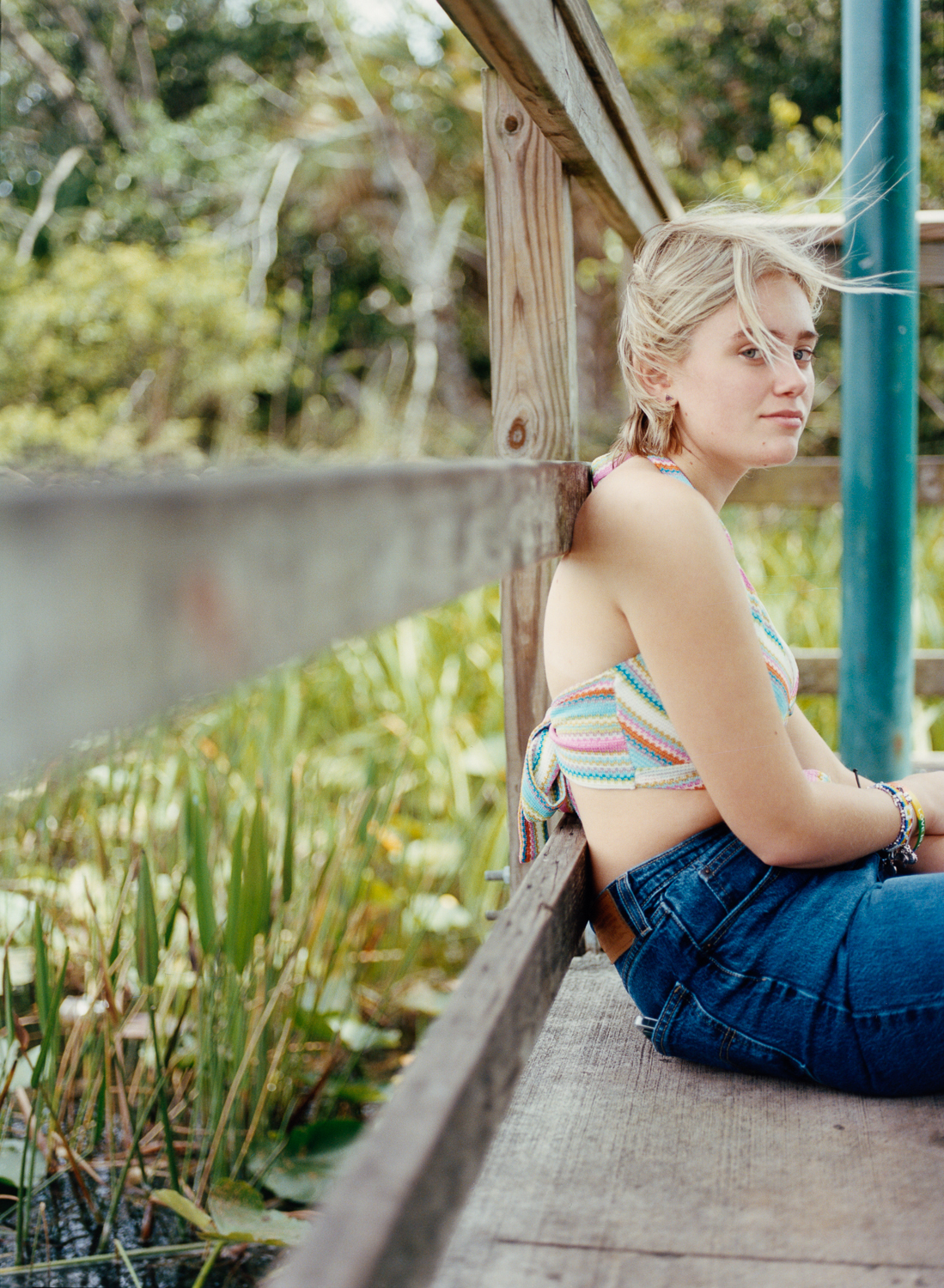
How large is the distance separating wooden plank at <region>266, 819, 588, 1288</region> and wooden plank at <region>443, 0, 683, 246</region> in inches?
30.0

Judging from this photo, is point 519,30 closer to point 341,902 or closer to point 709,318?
point 709,318

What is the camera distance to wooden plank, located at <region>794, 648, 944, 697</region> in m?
2.74

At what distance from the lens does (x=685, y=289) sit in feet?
4.03

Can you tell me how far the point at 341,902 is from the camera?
2164 millimetres

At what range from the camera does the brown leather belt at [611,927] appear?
4.17 ft

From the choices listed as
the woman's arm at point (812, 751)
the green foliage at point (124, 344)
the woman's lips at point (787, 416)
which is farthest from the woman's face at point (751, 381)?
the green foliage at point (124, 344)

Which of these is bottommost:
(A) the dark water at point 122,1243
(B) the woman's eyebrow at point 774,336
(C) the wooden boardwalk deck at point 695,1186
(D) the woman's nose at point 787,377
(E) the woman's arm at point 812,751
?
(A) the dark water at point 122,1243

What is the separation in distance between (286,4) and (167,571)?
11480 millimetres

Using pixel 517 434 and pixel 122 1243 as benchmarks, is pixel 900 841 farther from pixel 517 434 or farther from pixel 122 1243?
pixel 122 1243

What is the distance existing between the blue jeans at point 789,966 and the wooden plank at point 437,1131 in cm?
16

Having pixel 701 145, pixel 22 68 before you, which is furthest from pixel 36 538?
pixel 22 68

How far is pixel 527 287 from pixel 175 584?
3.73 ft

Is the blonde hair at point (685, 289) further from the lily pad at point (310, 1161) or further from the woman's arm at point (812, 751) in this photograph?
the lily pad at point (310, 1161)

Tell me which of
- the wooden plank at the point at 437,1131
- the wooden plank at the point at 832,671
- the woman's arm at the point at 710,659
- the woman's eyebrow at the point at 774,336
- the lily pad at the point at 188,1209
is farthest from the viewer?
the wooden plank at the point at 832,671
